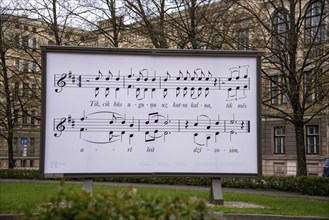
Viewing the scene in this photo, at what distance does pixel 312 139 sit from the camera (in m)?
48.4

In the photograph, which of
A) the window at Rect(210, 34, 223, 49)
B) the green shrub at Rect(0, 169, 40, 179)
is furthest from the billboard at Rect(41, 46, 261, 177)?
the green shrub at Rect(0, 169, 40, 179)

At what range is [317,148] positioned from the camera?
47.8 metres

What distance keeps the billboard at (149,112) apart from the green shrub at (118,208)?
8.25 m

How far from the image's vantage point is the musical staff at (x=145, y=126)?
13.7 metres

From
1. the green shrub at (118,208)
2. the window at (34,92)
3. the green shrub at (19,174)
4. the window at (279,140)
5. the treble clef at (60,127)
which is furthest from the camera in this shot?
the window at (279,140)

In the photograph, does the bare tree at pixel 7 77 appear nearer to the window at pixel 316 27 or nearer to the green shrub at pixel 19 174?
the green shrub at pixel 19 174

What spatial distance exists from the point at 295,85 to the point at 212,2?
6.42m

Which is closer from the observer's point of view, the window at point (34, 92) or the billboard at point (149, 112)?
the billboard at point (149, 112)

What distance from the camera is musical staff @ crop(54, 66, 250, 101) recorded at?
1383 cm

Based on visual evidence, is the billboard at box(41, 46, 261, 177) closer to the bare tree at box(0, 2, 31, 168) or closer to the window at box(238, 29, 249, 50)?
the window at box(238, 29, 249, 50)

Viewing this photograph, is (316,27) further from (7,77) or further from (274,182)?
(7,77)

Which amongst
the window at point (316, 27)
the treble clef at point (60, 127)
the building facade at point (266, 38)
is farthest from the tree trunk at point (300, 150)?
→ the treble clef at point (60, 127)

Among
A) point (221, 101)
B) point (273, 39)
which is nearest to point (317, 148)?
point (273, 39)

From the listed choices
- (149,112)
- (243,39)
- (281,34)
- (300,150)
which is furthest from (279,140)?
(149,112)
